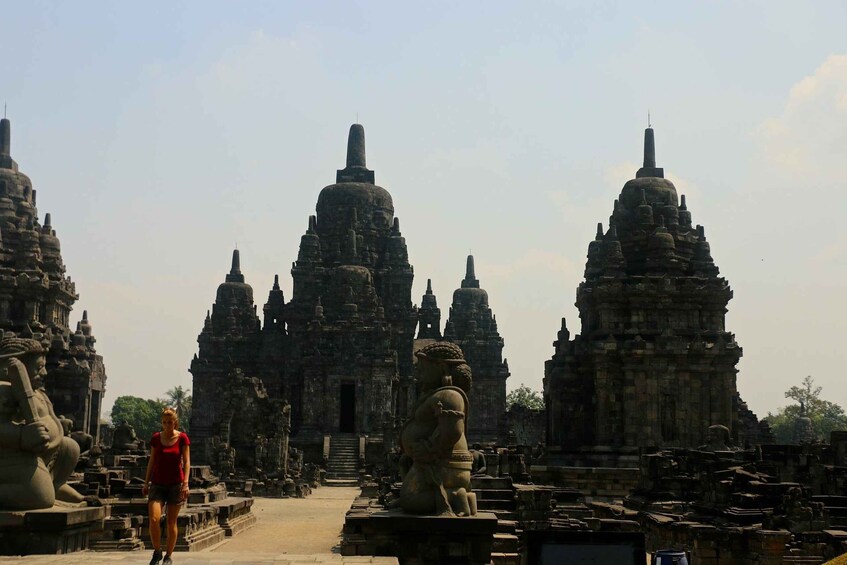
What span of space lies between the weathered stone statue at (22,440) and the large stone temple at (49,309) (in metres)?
32.7

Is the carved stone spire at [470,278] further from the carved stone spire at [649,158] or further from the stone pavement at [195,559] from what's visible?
the stone pavement at [195,559]

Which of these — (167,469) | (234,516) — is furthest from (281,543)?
(167,469)

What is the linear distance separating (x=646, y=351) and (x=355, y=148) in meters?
33.9

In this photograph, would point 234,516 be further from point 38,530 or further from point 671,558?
point 671,558

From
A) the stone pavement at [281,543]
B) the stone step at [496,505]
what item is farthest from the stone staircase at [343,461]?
the stone step at [496,505]

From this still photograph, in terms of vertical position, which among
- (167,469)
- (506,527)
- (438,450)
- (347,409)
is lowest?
(506,527)

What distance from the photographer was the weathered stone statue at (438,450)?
9.97 meters

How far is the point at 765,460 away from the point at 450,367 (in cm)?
1545

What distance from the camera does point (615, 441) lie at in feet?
112

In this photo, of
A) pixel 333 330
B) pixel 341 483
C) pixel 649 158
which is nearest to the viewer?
pixel 649 158

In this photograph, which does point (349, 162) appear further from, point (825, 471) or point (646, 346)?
point (825, 471)

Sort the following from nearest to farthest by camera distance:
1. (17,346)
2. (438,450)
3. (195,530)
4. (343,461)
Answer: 1. (438,450)
2. (17,346)
3. (195,530)
4. (343,461)

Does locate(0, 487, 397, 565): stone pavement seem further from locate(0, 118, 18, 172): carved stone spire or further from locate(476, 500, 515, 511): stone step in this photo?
locate(0, 118, 18, 172): carved stone spire

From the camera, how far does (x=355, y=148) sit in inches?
2544
